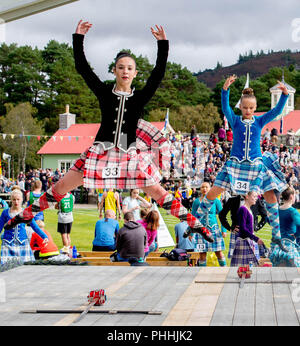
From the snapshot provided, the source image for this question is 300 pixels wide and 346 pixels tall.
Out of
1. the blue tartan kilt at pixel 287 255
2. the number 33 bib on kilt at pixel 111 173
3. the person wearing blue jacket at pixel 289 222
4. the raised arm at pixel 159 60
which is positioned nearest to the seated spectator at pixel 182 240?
the blue tartan kilt at pixel 287 255

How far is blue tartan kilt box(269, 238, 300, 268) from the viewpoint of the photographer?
669 centimetres

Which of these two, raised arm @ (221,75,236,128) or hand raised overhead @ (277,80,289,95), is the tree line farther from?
hand raised overhead @ (277,80,289,95)

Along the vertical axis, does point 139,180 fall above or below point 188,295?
above

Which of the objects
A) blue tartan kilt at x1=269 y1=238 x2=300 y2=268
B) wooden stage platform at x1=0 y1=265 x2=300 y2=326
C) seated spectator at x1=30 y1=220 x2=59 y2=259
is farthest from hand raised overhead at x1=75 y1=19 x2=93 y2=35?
seated spectator at x1=30 y1=220 x2=59 y2=259

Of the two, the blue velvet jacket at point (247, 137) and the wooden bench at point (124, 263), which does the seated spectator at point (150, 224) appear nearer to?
the wooden bench at point (124, 263)

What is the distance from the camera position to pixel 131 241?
23.8ft

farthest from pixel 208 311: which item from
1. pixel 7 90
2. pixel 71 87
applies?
pixel 7 90

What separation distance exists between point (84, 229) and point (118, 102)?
11217 millimetres

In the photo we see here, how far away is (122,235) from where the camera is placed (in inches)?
287

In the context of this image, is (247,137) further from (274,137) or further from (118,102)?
(274,137)

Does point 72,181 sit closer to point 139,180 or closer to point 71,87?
point 139,180

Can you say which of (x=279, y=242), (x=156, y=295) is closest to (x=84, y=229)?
(x=279, y=242)
